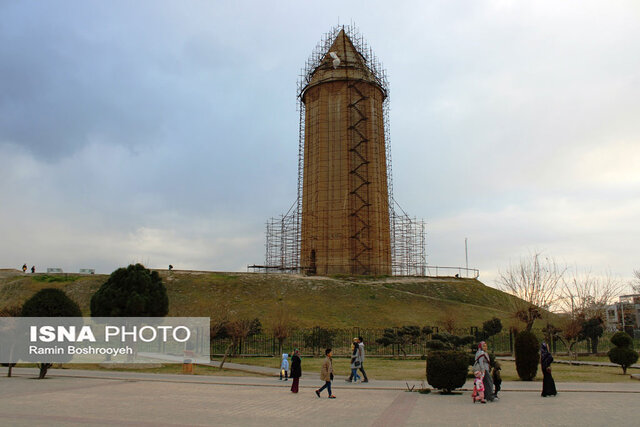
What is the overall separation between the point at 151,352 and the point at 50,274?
2471 centimetres

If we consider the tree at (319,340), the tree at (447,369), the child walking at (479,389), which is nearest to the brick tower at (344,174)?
the tree at (319,340)

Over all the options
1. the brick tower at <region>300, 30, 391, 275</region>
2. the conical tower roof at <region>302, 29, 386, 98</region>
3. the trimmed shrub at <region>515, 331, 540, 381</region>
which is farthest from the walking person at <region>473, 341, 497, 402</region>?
the conical tower roof at <region>302, 29, 386, 98</region>

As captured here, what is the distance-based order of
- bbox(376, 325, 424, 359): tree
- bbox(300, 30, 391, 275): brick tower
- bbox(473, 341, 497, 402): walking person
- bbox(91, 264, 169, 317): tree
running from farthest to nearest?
1. bbox(300, 30, 391, 275): brick tower
2. bbox(376, 325, 424, 359): tree
3. bbox(91, 264, 169, 317): tree
4. bbox(473, 341, 497, 402): walking person

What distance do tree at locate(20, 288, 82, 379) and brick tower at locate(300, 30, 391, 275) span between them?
39.7 meters

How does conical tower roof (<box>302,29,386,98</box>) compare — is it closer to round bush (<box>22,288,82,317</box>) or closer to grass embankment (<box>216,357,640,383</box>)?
grass embankment (<box>216,357,640,383</box>)

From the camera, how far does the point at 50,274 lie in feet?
172

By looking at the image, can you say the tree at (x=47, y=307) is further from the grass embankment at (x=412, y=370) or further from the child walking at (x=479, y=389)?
the child walking at (x=479, y=389)

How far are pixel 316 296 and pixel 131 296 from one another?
2343cm

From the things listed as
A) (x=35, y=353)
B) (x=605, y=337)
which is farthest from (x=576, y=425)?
(x=605, y=337)

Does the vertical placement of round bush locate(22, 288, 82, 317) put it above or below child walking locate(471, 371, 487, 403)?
above

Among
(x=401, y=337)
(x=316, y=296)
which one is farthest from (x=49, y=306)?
(x=316, y=296)

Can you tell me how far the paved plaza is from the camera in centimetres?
1081

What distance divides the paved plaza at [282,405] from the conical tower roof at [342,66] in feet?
163

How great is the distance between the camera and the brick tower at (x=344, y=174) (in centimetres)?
5900
